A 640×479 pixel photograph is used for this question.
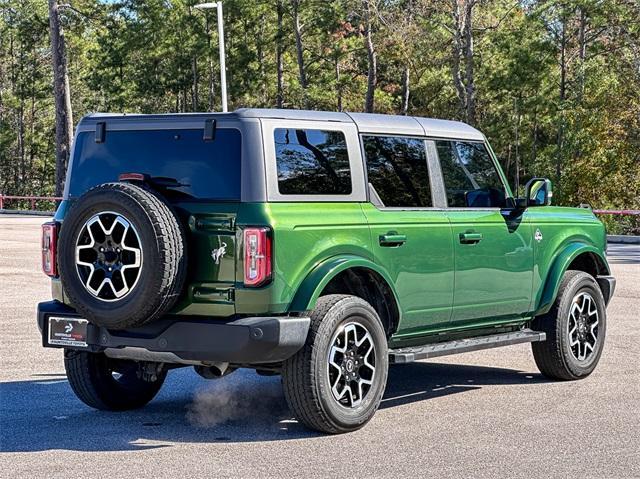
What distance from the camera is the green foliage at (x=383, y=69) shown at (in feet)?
152

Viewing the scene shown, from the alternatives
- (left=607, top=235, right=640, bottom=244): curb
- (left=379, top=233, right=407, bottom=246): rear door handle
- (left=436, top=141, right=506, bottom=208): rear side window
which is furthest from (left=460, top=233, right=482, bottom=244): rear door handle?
(left=607, top=235, right=640, bottom=244): curb

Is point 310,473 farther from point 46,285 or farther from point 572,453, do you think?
point 46,285

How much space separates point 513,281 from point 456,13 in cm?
4538

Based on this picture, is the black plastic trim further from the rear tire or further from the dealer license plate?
the dealer license plate

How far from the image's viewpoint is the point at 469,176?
29.3ft

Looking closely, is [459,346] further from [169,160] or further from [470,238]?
[169,160]

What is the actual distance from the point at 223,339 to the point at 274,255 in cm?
57

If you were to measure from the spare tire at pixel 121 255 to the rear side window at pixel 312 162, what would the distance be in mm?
749

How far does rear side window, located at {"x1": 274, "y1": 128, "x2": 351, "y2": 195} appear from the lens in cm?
734

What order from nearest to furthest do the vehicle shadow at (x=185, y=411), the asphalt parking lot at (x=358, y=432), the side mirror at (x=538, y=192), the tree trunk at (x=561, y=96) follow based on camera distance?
the asphalt parking lot at (x=358, y=432) < the vehicle shadow at (x=185, y=411) < the side mirror at (x=538, y=192) < the tree trunk at (x=561, y=96)

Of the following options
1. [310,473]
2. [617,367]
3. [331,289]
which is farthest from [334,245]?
[617,367]

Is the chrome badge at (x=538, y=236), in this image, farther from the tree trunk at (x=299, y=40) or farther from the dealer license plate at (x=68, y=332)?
the tree trunk at (x=299, y=40)

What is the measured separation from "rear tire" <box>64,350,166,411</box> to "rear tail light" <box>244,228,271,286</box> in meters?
1.60

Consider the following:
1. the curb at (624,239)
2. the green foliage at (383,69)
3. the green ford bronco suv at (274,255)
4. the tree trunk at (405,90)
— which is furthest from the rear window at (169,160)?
the tree trunk at (405,90)
